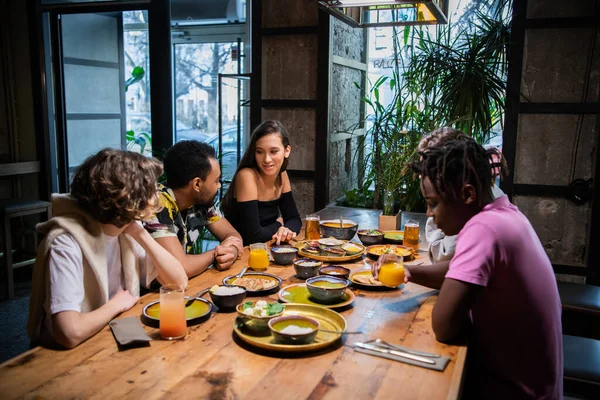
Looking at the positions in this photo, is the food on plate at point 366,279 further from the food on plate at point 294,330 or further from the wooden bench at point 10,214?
the wooden bench at point 10,214

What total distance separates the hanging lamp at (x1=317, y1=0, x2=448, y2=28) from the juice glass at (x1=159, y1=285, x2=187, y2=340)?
1722mm

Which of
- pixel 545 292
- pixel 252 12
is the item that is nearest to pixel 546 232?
pixel 545 292

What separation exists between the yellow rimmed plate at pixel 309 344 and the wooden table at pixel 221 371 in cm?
2

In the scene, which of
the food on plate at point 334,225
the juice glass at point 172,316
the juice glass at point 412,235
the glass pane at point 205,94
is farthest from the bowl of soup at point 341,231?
the glass pane at point 205,94

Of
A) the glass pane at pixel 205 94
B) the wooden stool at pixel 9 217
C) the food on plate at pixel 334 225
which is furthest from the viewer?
the glass pane at pixel 205 94

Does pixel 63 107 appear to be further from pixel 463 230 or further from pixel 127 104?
pixel 463 230

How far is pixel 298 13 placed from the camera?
14.8 feet

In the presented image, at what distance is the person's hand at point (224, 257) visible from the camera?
89.9 inches

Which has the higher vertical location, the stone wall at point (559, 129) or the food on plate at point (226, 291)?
the stone wall at point (559, 129)

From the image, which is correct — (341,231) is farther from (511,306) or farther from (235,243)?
(511,306)

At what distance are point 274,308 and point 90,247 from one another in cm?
63

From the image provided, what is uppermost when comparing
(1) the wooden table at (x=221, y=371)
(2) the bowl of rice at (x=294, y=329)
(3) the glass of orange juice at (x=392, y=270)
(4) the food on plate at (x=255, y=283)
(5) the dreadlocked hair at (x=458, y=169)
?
(5) the dreadlocked hair at (x=458, y=169)

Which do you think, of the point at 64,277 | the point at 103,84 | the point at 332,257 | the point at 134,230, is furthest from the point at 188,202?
the point at 103,84

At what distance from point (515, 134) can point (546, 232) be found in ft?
2.49
